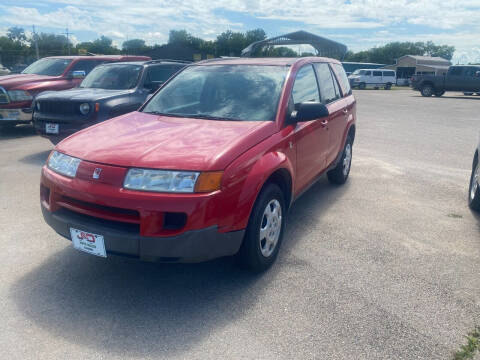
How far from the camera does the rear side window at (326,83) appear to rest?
16.0ft

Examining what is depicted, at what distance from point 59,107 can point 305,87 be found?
4399mm

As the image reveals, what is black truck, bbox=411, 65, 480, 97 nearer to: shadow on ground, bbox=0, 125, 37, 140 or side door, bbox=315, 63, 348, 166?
side door, bbox=315, 63, 348, 166

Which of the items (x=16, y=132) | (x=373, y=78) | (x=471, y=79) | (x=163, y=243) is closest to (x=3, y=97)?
(x=16, y=132)

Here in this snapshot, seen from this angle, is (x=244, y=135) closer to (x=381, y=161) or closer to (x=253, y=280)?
(x=253, y=280)

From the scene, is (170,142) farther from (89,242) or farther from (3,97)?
(3,97)

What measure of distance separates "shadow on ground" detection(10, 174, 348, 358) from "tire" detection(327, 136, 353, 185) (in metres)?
2.28

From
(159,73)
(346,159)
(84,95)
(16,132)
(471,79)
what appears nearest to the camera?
(346,159)

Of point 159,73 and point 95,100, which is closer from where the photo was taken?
point 95,100

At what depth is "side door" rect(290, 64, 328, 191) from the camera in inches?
154

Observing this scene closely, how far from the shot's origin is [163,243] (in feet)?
8.74

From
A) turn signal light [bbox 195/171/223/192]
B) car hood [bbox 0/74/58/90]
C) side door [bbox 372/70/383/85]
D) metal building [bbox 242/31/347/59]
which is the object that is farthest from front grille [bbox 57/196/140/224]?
metal building [bbox 242/31/347/59]

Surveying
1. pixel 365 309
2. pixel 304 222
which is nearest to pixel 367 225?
pixel 304 222

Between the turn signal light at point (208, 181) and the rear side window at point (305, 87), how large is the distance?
1516mm

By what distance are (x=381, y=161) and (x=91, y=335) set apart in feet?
20.2
